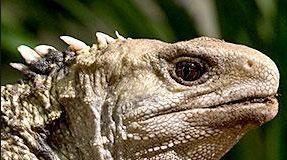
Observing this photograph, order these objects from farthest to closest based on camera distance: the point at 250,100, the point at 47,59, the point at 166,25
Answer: the point at 166,25, the point at 47,59, the point at 250,100

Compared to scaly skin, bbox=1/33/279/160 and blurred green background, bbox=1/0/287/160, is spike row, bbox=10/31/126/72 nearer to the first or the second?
scaly skin, bbox=1/33/279/160

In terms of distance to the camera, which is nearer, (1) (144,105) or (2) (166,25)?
(1) (144,105)

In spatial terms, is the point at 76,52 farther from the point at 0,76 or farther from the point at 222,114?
the point at 0,76

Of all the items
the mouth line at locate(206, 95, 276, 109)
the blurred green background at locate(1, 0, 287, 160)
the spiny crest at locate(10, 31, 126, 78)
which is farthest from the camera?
the blurred green background at locate(1, 0, 287, 160)

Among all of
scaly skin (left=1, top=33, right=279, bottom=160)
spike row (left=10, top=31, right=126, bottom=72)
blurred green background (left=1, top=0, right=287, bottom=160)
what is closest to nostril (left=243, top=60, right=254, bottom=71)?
scaly skin (left=1, top=33, right=279, bottom=160)

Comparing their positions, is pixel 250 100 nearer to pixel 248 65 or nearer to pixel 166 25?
pixel 248 65

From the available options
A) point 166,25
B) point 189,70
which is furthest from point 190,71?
point 166,25

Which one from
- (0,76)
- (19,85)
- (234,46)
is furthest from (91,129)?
(0,76)
